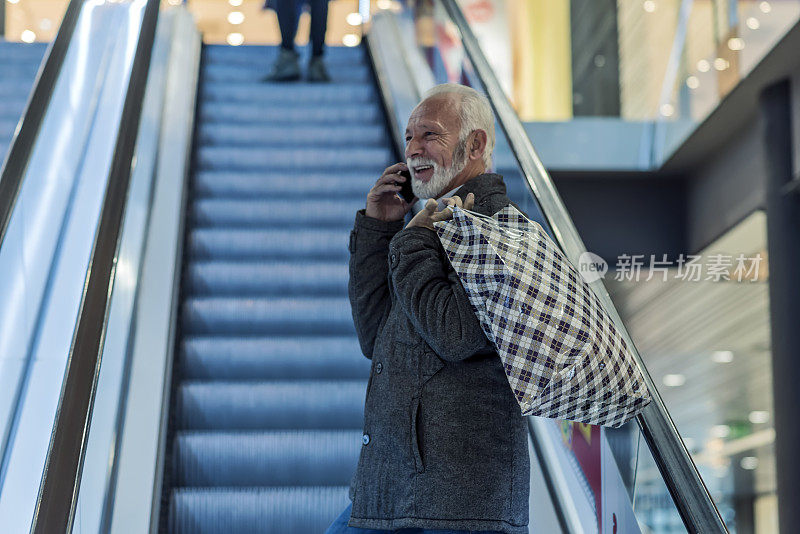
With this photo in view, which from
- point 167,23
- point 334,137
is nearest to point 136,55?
point 334,137

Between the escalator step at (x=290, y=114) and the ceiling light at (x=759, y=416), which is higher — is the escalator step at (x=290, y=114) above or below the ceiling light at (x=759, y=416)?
below

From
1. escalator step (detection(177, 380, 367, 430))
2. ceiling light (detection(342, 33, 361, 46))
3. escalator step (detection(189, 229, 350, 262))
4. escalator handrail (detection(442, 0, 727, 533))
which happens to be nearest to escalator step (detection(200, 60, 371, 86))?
ceiling light (detection(342, 33, 361, 46))

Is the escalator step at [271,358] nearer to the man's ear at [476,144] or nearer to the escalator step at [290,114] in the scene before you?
the man's ear at [476,144]

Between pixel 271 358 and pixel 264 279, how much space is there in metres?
0.67

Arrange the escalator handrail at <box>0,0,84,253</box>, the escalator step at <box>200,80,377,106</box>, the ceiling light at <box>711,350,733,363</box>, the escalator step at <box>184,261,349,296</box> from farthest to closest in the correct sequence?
the ceiling light at <box>711,350,733,363</box> < the escalator step at <box>200,80,377,106</box> < the escalator step at <box>184,261,349,296</box> < the escalator handrail at <box>0,0,84,253</box>

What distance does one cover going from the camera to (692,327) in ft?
42.1

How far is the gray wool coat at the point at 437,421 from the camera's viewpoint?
182 cm

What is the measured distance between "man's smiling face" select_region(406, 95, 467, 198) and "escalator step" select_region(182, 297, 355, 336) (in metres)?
2.59

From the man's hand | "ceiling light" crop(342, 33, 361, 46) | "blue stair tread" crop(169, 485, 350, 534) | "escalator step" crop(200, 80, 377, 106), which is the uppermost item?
"ceiling light" crop(342, 33, 361, 46)

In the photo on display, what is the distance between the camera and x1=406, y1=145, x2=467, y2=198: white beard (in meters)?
2.07

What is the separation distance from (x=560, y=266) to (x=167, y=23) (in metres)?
6.31

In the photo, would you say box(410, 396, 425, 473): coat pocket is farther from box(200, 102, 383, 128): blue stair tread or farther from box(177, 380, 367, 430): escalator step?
box(200, 102, 383, 128): blue stair tread

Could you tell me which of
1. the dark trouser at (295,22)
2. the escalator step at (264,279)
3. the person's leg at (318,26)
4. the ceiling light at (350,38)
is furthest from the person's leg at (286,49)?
the escalator step at (264,279)

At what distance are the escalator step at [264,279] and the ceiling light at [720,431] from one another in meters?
15.9
